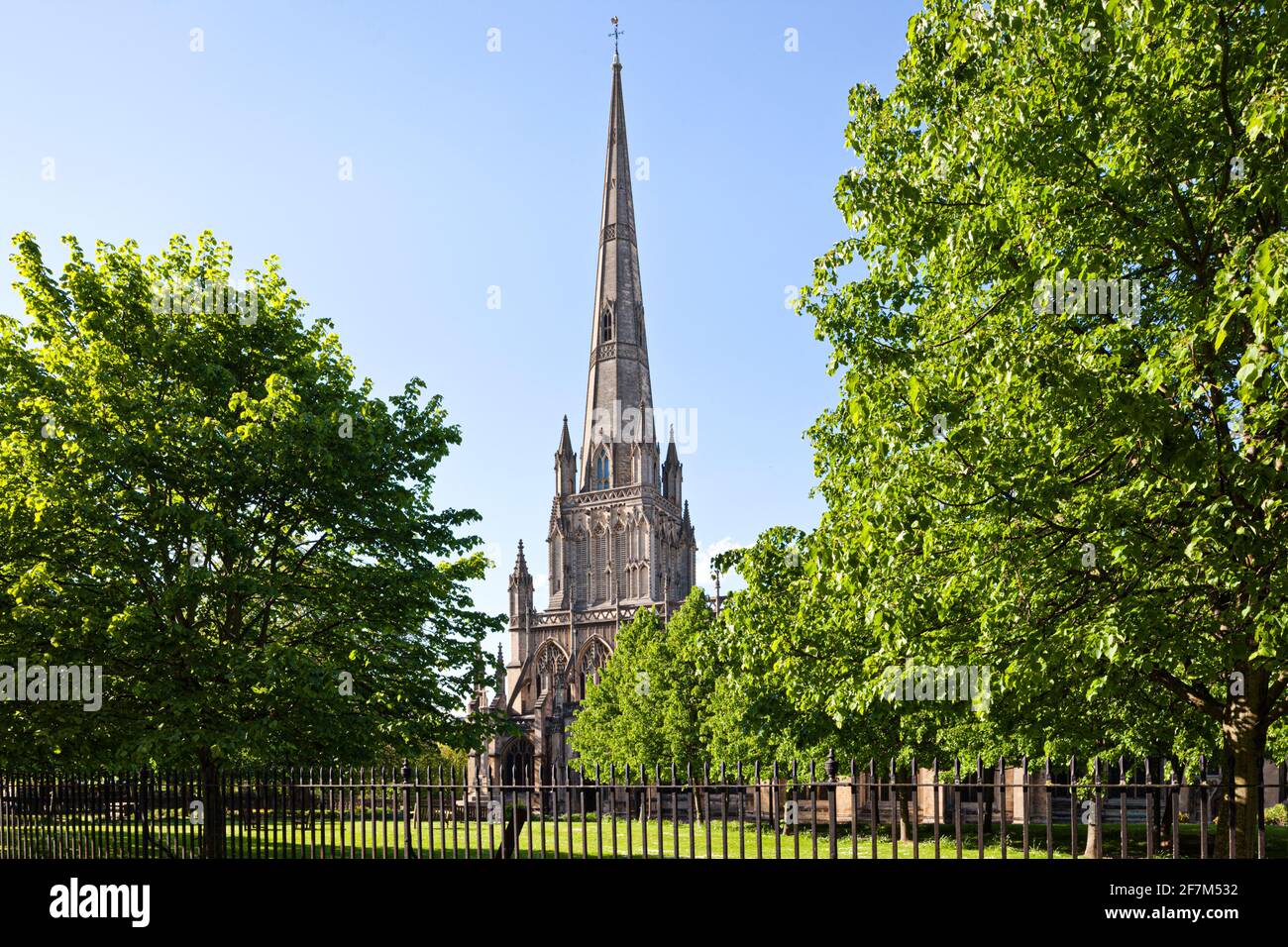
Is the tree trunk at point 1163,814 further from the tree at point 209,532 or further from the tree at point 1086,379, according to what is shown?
the tree at point 209,532

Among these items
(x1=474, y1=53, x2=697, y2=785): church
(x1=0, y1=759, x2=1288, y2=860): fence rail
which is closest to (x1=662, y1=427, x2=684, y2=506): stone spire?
(x1=474, y1=53, x2=697, y2=785): church

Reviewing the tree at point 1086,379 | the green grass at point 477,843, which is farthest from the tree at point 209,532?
the tree at point 1086,379

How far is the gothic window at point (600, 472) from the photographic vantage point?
293 feet

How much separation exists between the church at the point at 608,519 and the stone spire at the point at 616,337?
0.09 meters

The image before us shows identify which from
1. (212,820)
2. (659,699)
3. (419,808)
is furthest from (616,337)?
(419,808)

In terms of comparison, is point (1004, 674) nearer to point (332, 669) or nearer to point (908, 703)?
point (908, 703)

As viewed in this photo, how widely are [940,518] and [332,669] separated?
10473mm

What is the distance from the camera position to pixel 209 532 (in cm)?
1588

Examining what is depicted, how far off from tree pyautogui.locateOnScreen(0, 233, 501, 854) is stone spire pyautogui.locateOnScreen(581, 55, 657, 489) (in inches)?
2761

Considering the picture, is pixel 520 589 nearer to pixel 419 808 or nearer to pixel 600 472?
pixel 600 472

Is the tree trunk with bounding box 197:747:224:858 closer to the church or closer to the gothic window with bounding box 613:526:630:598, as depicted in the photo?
the church

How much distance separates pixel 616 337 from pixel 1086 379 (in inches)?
3308

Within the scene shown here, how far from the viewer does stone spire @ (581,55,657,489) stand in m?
90.4
